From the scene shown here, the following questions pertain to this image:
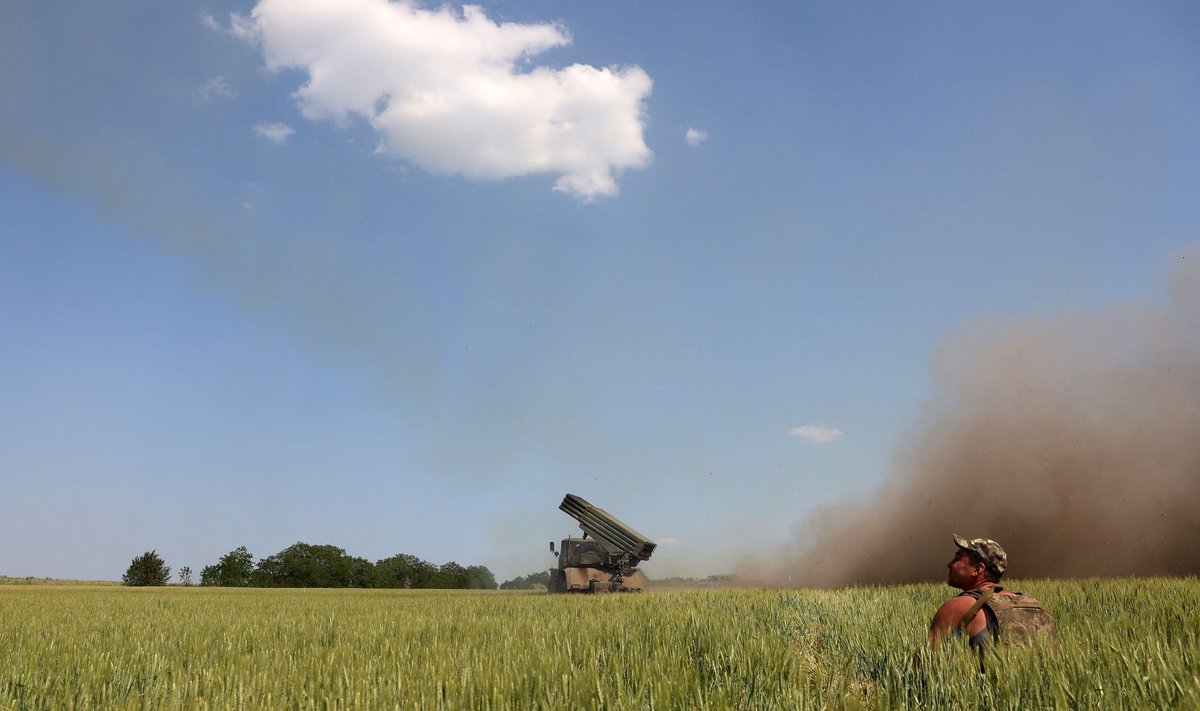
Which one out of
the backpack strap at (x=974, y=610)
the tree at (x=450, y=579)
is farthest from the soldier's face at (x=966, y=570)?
the tree at (x=450, y=579)

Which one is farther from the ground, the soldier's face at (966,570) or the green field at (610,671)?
the soldier's face at (966,570)

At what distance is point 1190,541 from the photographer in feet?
87.5

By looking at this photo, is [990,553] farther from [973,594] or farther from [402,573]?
[402,573]

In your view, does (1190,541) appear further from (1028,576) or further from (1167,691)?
(1167,691)

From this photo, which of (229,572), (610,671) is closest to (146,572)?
(229,572)

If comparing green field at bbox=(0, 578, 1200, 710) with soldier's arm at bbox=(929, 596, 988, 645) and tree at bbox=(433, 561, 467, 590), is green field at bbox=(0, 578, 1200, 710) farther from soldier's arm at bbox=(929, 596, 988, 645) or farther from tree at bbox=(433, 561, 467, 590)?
tree at bbox=(433, 561, 467, 590)

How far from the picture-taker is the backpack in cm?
563

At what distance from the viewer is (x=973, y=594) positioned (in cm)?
598

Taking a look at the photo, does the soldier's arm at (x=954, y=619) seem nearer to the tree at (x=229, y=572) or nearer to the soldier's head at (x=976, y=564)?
the soldier's head at (x=976, y=564)

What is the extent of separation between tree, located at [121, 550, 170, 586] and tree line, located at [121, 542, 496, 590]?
10743mm

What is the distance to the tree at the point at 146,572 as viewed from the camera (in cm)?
7706

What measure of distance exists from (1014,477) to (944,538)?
3923mm

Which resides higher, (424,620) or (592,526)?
(592,526)

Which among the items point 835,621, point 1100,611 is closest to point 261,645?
point 835,621
